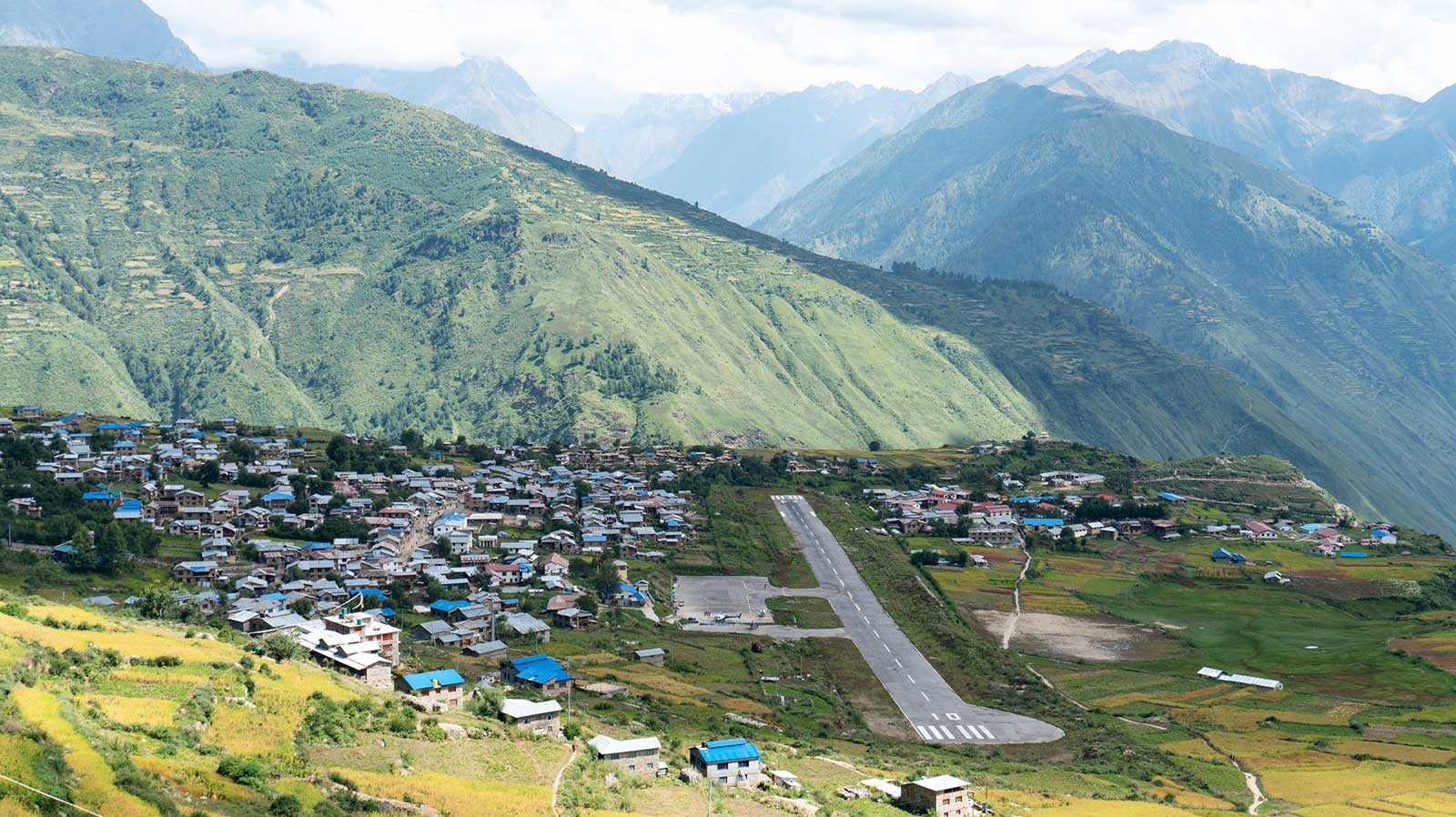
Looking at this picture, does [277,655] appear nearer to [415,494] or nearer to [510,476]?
[415,494]

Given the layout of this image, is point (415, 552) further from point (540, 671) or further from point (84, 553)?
point (540, 671)

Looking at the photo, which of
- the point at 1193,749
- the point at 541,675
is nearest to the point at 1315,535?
the point at 1193,749

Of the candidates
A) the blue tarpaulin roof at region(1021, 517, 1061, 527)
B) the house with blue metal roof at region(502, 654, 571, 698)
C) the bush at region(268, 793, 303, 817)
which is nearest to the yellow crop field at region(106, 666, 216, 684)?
the bush at region(268, 793, 303, 817)

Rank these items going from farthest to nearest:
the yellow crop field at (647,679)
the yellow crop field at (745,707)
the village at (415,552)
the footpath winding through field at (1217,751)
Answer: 1. the yellow crop field at (647,679)
2. the yellow crop field at (745,707)
3. the footpath winding through field at (1217,751)
4. the village at (415,552)

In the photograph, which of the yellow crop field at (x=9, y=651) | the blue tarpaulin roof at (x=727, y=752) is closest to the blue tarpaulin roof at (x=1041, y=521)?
the blue tarpaulin roof at (x=727, y=752)

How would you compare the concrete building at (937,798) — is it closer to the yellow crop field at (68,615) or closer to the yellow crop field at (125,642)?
the yellow crop field at (125,642)

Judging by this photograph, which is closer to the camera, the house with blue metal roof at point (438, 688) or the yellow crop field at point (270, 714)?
the yellow crop field at point (270, 714)
